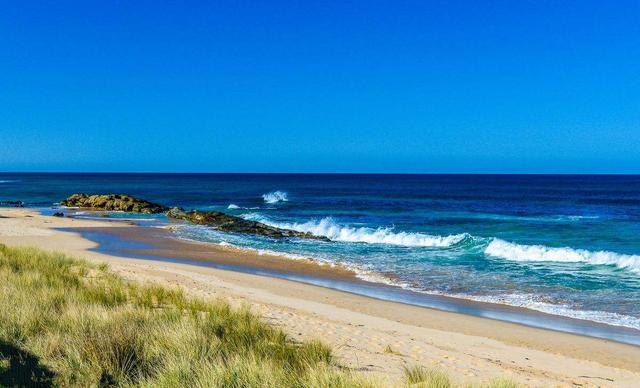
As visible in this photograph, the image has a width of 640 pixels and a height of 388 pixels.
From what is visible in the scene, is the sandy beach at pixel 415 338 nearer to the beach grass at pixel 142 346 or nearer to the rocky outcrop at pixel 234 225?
the beach grass at pixel 142 346

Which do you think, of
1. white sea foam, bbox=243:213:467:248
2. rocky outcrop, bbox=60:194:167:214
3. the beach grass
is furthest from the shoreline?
rocky outcrop, bbox=60:194:167:214

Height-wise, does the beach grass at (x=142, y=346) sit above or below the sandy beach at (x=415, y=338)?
above

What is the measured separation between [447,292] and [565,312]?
3197 millimetres

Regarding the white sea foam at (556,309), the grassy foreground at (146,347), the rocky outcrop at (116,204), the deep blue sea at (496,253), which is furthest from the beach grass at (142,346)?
the rocky outcrop at (116,204)

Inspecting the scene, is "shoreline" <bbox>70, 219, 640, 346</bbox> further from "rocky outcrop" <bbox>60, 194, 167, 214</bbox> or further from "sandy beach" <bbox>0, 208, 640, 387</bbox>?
"rocky outcrop" <bbox>60, 194, 167, 214</bbox>

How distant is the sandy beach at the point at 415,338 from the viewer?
7.38 m

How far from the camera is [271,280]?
15.8 m

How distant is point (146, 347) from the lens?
6469mm

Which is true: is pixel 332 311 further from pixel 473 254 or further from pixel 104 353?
pixel 473 254

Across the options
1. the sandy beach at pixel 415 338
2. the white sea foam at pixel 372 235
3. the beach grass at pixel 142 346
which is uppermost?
the beach grass at pixel 142 346

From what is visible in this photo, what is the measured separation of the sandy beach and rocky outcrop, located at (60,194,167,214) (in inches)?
→ 1196

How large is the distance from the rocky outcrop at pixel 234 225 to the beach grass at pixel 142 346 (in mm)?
20617

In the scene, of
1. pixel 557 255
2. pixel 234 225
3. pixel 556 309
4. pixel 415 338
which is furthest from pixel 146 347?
pixel 234 225

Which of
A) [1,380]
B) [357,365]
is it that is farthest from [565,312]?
[1,380]
